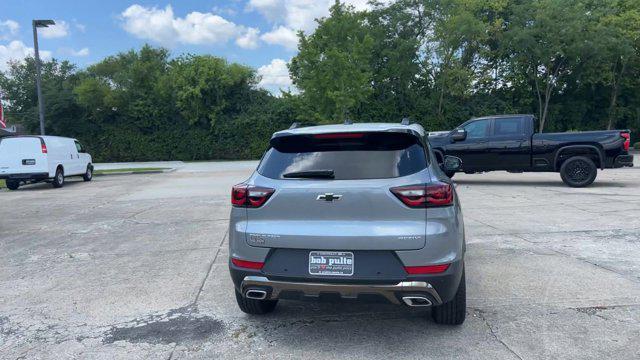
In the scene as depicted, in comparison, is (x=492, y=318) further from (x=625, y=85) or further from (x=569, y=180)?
(x=625, y=85)

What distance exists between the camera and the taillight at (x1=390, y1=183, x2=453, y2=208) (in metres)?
3.41

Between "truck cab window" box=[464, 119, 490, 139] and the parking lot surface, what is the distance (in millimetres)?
4891

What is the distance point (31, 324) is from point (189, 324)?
4.90 feet

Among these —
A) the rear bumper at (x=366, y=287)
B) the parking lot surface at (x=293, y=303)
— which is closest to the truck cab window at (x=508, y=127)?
the parking lot surface at (x=293, y=303)

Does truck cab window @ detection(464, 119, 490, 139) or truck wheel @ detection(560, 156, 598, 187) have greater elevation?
truck cab window @ detection(464, 119, 490, 139)

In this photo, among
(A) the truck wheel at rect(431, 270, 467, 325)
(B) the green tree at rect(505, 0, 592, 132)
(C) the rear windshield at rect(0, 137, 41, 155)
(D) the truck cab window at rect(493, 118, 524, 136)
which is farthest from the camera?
(B) the green tree at rect(505, 0, 592, 132)

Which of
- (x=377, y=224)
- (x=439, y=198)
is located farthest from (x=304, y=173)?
(x=439, y=198)

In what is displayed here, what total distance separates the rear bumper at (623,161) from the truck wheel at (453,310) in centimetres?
1089

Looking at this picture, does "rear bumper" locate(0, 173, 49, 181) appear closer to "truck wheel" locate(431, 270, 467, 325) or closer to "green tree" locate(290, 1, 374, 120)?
"green tree" locate(290, 1, 374, 120)

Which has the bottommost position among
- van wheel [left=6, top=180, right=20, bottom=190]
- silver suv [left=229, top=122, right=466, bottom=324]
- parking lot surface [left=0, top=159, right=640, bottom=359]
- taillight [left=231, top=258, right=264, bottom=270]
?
van wheel [left=6, top=180, right=20, bottom=190]

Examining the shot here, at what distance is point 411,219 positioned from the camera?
3.40 m

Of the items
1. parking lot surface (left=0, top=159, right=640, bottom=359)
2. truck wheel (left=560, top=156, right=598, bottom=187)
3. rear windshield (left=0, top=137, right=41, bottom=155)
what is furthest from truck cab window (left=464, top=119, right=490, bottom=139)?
rear windshield (left=0, top=137, right=41, bottom=155)

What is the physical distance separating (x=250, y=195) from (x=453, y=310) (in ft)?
6.35

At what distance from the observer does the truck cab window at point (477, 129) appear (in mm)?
13898
